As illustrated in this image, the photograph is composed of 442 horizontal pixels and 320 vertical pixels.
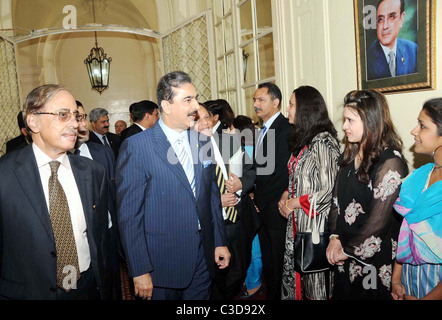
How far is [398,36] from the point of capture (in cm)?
227

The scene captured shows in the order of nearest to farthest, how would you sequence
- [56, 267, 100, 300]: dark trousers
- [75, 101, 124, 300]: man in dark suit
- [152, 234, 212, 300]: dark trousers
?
[56, 267, 100, 300]: dark trousers < [152, 234, 212, 300]: dark trousers < [75, 101, 124, 300]: man in dark suit

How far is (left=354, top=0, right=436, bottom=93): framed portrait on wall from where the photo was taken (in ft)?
6.84

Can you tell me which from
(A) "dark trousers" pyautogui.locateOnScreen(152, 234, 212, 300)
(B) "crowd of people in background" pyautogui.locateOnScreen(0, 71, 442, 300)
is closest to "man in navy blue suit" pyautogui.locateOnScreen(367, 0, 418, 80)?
(B) "crowd of people in background" pyautogui.locateOnScreen(0, 71, 442, 300)

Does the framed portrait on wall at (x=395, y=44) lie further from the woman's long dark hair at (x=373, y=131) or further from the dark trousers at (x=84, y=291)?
the dark trousers at (x=84, y=291)

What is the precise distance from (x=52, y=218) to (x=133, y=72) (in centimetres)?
1059

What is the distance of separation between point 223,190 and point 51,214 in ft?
4.74

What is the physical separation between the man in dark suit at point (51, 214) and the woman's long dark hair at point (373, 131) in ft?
5.06

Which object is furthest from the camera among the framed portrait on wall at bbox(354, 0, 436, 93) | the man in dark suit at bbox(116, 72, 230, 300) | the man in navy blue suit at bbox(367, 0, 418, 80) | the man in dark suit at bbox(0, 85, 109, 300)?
the man in navy blue suit at bbox(367, 0, 418, 80)

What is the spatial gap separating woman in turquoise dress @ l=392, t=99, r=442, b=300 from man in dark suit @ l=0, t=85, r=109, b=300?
5.39ft

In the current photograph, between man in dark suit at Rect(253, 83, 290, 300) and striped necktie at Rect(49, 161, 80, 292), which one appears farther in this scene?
man in dark suit at Rect(253, 83, 290, 300)

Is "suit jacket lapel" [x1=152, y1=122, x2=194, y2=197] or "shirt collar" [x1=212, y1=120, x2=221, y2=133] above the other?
"shirt collar" [x1=212, y1=120, x2=221, y2=133]

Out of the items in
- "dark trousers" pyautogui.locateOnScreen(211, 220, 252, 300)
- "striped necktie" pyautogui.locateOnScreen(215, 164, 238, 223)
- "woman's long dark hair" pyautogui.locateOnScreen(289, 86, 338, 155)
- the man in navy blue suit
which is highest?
the man in navy blue suit

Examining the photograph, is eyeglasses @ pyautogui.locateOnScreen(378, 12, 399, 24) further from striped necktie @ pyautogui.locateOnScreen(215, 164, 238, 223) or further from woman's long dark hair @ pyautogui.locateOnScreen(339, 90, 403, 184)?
striped necktie @ pyautogui.locateOnScreen(215, 164, 238, 223)
